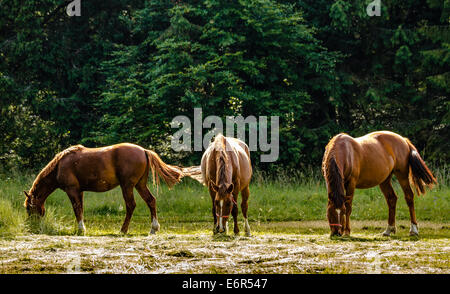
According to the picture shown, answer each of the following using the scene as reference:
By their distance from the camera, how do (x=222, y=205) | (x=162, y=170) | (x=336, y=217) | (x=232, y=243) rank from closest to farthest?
(x=232, y=243) < (x=336, y=217) < (x=222, y=205) < (x=162, y=170)

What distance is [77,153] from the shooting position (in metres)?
11.1

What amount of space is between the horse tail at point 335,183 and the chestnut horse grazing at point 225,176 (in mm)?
1484

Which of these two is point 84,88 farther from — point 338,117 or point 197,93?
point 338,117

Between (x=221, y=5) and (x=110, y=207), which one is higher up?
(x=221, y=5)

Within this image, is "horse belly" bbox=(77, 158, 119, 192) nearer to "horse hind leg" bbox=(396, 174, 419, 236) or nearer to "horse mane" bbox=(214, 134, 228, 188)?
"horse mane" bbox=(214, 134, 228, 188)

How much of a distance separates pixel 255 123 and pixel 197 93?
220cm

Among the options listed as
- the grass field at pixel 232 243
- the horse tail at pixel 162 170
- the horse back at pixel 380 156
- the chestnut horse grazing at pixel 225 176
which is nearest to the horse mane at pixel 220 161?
the chestnut horse grazing at pixel 225 176

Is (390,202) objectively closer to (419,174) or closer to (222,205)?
(419,174)

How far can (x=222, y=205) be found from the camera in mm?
9180

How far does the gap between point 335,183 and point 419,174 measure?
2760 millimetres

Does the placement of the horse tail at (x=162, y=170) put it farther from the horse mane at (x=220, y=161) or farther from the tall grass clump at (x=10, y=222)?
the tall grass clump at (x=10, y=222)

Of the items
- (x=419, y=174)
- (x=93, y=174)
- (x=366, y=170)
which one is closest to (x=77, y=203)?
(x=93, y=174)

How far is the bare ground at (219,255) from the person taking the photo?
639cm

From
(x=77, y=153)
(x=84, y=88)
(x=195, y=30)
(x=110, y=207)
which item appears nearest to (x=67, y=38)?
(x=84, y=88)
